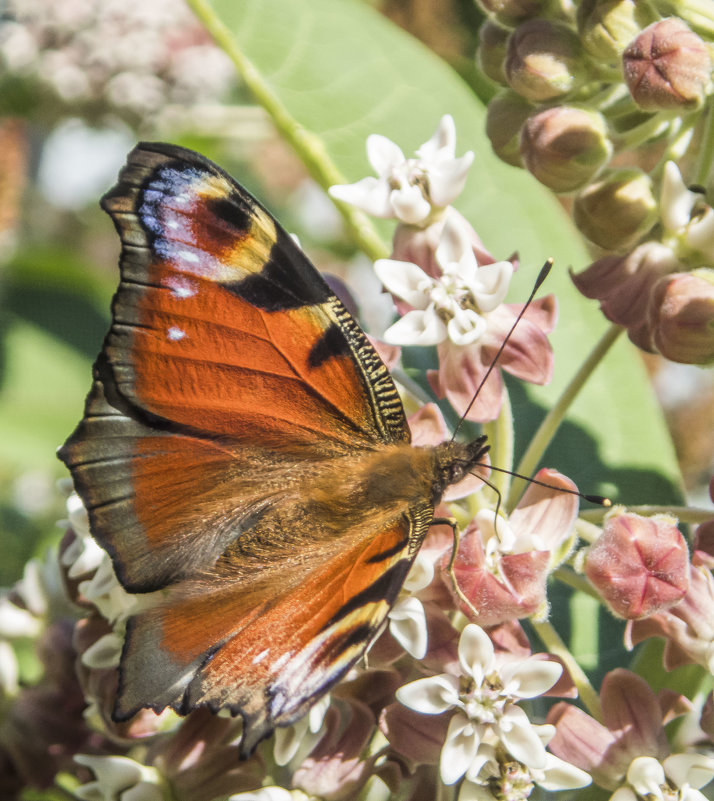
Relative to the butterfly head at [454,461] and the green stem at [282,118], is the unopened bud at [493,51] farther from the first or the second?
the butterfly head at [454,461]

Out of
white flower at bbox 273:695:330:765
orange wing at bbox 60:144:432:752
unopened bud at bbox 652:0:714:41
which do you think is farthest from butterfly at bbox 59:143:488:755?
unopened bud at bbox 652:0:714:41

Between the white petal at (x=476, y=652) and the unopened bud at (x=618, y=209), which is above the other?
the unopened bud at (x=618, y=209)

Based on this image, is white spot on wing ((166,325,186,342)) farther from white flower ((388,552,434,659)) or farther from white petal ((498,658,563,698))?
white petal ((498,658,563,698))

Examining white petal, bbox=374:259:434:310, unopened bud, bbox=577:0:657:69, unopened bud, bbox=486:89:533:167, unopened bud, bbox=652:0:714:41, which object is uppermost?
unopened bud, bbox=652:0:714:41

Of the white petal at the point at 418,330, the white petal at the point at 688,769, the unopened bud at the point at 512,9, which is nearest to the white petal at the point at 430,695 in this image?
the white petal at the point at 688,769

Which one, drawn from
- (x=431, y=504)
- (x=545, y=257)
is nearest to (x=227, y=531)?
(x=431, y=504)

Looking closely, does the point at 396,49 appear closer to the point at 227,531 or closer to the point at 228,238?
the point at 228,238

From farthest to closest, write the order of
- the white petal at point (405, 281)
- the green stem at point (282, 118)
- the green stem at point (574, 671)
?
1. the green stem at point (282, 118)
2. the white petal at point (405, 281)
3. the green stem at point (574, 671)

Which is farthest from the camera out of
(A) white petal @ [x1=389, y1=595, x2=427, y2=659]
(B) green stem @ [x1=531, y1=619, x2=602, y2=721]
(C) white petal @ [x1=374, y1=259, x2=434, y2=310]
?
(C) white petal @ [x1=374, y1=259, x2=434, y2=310]
